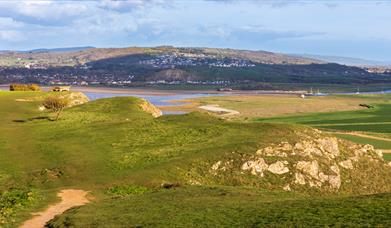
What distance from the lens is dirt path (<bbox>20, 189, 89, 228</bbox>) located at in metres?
38.3

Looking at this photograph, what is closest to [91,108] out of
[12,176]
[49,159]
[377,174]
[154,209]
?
[49,159]

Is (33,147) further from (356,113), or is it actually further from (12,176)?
(356,113)

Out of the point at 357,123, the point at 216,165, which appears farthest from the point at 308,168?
the point at 357,123

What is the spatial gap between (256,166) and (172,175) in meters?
9.46

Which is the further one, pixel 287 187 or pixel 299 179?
pixel 299 179

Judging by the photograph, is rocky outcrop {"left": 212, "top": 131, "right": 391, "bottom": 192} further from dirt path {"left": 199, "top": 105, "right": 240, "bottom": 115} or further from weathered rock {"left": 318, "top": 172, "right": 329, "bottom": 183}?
dirt path {"left": 199, "top": 105, "right": 240, "bottom": 115}

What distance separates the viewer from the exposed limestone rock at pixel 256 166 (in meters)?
56.8

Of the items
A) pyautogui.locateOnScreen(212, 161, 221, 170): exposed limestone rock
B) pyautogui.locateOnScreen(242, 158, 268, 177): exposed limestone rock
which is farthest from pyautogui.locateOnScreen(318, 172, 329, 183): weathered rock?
pyautogui.locateOnScreen(212, 161, 221, 170): exposed limestone rock

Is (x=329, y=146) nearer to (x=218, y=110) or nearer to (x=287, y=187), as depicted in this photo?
(x=287, y=187)

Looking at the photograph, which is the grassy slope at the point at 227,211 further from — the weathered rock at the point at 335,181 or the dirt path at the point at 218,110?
the dirt path at the point at 218,110

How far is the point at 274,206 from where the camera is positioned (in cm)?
3744

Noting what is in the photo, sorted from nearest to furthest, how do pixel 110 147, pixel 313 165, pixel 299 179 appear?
pixel 299 179
pixel 313 165
pixel 110 147

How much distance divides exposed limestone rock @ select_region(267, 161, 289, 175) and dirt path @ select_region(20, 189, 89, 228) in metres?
20.1

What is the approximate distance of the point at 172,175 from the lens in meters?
53.6
